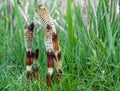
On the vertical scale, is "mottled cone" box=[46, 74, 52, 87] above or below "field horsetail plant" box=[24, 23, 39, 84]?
below

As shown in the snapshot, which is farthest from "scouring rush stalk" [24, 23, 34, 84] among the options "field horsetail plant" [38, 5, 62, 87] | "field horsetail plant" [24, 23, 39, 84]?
"field horsetail plant" [38, 5, 62, 87]

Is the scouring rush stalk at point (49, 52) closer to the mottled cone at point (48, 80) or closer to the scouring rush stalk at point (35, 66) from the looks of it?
the mottled cone at point (48, 80)

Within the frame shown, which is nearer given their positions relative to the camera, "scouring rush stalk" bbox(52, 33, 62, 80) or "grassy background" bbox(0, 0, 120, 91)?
"scouring rush stalk" bbox(52, 33, 62, 80)

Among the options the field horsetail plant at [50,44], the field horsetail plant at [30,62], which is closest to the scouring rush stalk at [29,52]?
the field horsetail plant at [30,62]

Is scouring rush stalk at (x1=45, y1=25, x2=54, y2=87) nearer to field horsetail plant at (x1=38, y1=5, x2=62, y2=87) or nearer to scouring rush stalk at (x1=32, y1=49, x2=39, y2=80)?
field horsetail plant at (x1=38, y1=5, x2=62, y2=87)

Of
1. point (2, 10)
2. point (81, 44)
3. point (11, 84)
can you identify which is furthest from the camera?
point (2, 10)

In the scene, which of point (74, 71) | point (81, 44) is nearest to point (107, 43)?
point (81, 44)

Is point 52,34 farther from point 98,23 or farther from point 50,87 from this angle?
point 98,23

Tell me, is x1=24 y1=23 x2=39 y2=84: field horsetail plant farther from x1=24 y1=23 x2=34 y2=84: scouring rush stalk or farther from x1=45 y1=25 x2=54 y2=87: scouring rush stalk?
x1=45 y1=25 x2=54 y2=87: scouring rush stalk
